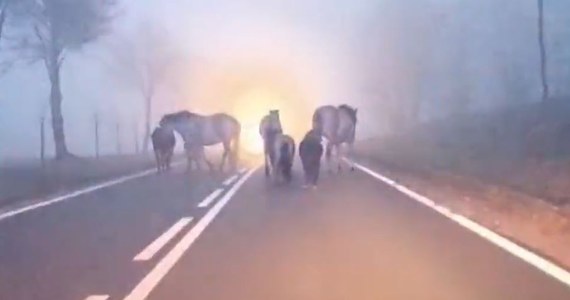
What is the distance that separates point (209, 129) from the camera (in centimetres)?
4075

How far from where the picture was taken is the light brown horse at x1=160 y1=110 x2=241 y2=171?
39.9 meters

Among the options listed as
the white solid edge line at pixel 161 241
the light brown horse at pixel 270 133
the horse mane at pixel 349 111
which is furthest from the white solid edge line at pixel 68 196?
the horse mane at pixel 349 111

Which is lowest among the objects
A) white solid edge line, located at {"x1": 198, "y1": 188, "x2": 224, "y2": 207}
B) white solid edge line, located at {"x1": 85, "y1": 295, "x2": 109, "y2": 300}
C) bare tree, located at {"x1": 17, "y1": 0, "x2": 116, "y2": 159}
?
white solid edge line, located at {"x1": 198, "y1": 188, "x2": 224, "y2": 207}

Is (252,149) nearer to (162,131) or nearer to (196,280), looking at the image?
(162,131)

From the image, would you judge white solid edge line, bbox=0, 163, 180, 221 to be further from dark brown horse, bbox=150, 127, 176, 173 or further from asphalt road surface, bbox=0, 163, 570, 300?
dark brown horse, bbox=150, 127, 176, 173

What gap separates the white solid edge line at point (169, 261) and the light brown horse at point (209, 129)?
1965 cm

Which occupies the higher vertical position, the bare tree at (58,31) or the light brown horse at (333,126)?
the bare tree at (58,31)

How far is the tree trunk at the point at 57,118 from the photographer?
162 ft

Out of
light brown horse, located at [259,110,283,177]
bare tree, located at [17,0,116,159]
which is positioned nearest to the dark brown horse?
light brown horse, located at [259,110,283,177]

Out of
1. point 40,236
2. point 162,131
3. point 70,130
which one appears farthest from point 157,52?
point 40,236

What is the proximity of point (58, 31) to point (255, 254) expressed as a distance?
37.6 meters

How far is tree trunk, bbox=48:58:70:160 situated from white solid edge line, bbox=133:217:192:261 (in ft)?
107

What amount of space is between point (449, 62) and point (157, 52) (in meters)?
22.5

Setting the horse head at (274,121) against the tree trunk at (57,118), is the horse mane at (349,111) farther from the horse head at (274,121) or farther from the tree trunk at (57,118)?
the tree trunk at (57,118)
